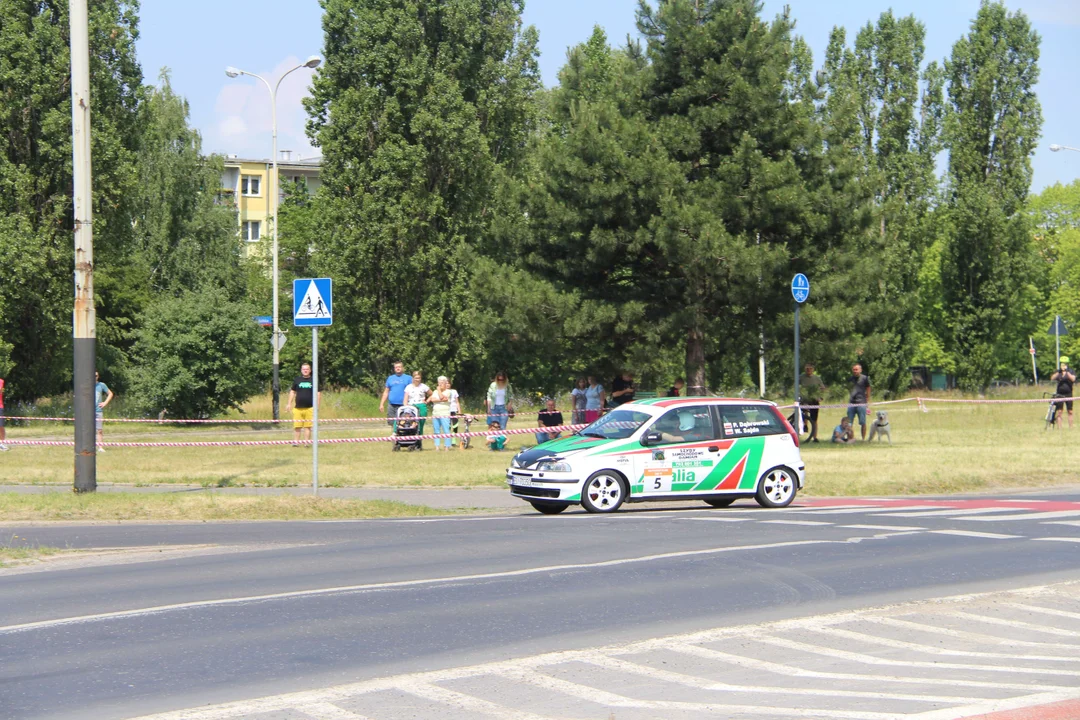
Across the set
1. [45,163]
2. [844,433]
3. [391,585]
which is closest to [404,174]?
[45,163]

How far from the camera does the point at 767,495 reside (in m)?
18.4

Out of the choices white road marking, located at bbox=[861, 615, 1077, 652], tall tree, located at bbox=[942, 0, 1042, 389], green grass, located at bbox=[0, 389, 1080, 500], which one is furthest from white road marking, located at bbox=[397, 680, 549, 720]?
tall tree, located at bbox=[942, 0, 1042, 389]

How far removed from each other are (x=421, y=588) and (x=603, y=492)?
714 cm

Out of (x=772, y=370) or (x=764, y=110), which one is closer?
(x=764, y=110)

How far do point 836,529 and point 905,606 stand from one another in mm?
Answer: 5110

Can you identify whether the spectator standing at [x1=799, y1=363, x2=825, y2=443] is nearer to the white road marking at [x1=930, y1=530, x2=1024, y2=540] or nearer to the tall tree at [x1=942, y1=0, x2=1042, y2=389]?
the white road marking at [x1=930, y1=530, x2=1024, y2=540]

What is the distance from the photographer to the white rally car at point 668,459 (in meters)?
17.4

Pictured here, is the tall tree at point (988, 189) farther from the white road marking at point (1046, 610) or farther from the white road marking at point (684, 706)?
the white road marking at point (684, 706)

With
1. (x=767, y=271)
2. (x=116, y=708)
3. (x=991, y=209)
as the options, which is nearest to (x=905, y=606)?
(x=116, y=708)

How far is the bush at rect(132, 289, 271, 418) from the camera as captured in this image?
4253 cm

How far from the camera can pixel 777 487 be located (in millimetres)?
18422

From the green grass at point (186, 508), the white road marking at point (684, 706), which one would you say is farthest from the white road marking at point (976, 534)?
the white road marking at point (684, 706)

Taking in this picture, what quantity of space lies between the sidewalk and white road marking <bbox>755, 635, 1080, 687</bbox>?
1031 centimetres

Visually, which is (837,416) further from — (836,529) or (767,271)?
(836,529)
